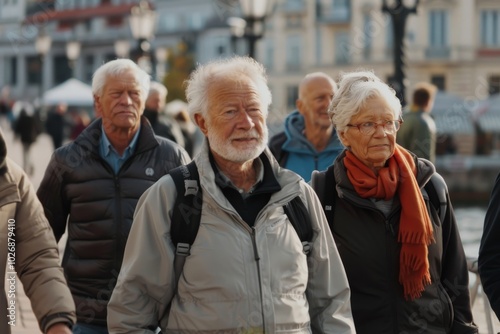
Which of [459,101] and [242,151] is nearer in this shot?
[242,151]

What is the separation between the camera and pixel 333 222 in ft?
16.5

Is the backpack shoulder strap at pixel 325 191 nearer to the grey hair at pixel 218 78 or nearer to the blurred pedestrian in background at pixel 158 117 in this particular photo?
the grey hair at pixel 218 78

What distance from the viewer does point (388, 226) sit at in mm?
4973

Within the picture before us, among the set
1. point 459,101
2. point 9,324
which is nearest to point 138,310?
point 9,324

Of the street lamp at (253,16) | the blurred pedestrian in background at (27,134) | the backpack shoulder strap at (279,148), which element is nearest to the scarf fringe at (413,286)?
the backpack shoulder strap at (279,148)

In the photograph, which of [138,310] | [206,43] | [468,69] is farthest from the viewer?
[206,43]

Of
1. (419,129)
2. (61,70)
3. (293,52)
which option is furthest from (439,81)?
(419,129)

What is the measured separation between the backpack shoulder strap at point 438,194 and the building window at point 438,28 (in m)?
71.3

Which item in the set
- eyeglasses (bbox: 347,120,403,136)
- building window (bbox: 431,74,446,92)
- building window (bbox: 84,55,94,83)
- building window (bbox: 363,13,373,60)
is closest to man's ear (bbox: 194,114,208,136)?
eyeglasses (bbox: 347,120,403,136)

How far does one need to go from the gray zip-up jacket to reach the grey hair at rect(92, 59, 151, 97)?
231 centimetres

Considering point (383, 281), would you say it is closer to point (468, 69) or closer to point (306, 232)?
point (306, 232)

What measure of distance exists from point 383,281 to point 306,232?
2.50ft

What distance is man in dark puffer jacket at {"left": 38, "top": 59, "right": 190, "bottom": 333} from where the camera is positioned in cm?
595

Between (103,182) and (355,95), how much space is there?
5.18 feet
